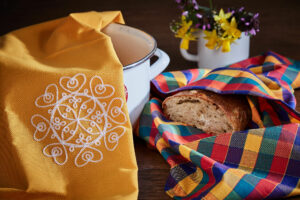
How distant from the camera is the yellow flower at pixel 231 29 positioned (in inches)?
38.3

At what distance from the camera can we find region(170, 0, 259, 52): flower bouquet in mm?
976

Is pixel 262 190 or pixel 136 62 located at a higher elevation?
pixel 136 62

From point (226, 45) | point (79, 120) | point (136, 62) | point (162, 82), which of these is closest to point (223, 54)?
→ point (226, 45)

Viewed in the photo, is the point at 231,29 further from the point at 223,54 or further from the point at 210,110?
the point at 210,110

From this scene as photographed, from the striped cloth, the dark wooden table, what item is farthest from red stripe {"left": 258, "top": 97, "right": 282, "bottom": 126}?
the dark wooden table

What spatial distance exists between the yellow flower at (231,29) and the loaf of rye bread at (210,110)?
0.21 m

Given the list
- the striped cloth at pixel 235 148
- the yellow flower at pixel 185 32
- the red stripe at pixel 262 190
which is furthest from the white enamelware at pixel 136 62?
the red stripe at pixel 262 190

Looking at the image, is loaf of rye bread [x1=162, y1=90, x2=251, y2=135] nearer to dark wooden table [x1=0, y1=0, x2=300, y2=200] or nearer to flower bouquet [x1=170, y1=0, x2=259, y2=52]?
dark wooden table [x1=0, y1=0, x2=300, y2=200]

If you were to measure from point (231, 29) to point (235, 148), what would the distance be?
0.37 meters

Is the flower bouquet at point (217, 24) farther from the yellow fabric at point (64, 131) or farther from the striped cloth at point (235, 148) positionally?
the yellow fabric at point (64, 131)

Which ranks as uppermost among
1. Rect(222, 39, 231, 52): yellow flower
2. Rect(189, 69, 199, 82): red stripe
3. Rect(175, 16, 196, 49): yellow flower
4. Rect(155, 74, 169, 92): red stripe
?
Rect(175, 16, 196, 49): yellow flower

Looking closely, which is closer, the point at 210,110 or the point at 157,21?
the point at 210,110

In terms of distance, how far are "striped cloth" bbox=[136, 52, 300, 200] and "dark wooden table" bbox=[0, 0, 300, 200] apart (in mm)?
33

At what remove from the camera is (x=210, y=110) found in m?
0.77
